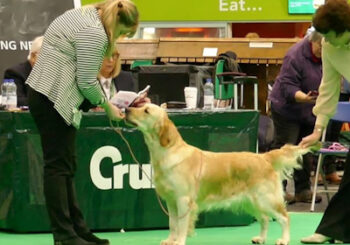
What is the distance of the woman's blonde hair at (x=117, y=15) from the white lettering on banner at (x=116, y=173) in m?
1.38

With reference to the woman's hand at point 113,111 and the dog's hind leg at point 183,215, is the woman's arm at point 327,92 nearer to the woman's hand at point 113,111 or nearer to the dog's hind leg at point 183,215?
the dog's hind leg at point 183,215

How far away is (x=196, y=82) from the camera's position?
25.4 ft

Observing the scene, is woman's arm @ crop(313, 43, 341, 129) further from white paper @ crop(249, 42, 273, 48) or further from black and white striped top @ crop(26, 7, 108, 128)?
white paper @ crop(249, 42, 273, 48)

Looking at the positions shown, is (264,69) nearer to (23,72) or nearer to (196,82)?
(196,82)

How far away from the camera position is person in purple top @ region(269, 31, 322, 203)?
24.0ft

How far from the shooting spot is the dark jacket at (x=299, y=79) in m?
7.35

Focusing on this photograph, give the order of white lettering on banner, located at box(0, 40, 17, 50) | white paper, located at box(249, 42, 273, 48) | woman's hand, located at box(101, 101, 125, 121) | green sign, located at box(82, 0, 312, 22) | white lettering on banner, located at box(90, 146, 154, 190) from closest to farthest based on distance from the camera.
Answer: woman's hand, located at box(101, 101, 125, 121) → white lettering on banner, located at box(90, 146, 154, 190) → white lettering on banner, located at box(0, 40, 17, 50) → white paper, located at box(249, 42, 273, 48) → green sign, located at box(82, 0, 312, 22)

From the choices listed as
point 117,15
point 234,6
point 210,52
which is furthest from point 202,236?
point 234,6

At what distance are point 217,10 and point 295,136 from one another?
503 centimetres

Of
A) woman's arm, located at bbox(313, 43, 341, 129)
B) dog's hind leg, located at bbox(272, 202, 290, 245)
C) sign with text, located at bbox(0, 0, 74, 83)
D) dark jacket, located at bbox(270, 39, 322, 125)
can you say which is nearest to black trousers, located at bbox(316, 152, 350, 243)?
dog's hind leg, located at bbox(272, 202, 290, 245)

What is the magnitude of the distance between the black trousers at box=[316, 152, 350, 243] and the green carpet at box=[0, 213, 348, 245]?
366 millimetres

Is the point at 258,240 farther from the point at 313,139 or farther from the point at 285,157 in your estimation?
the point at 313,139

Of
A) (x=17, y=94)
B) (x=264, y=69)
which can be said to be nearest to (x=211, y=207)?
(x=17, y=94)

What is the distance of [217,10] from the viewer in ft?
39.8
